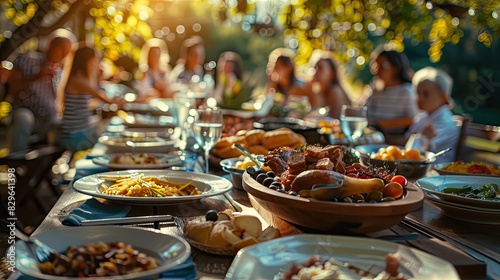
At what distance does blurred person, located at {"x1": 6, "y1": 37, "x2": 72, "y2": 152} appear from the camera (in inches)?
199

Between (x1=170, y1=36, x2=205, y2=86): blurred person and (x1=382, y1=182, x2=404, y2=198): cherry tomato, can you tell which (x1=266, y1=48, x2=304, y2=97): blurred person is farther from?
(x1=382, y1=182, x2=404, y2=198): cherry tomato

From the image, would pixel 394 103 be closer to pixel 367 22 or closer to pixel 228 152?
pixel 367 22

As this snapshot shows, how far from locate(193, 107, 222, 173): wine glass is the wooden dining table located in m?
0.28

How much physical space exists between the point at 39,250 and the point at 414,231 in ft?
2.70

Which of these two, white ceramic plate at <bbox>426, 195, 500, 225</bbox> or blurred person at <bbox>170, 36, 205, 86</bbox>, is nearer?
white ceramic plate at <bbox>426, 195, 500, 225</bbox>

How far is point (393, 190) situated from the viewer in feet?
3.99

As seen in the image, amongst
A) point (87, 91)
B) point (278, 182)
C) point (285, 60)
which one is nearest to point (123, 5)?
point (87, 91)

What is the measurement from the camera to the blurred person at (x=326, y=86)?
241 inches

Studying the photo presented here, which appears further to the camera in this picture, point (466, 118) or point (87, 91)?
point (87, 91)

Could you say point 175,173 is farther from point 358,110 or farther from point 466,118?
point 466,118

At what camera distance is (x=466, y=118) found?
3.26 m

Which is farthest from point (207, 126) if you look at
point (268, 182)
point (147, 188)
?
point (268, 182)

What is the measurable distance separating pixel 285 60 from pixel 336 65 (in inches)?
28.8

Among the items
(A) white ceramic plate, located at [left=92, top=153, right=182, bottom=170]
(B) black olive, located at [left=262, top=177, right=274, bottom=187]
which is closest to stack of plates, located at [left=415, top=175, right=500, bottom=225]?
(B) black olive, located at [left=262, top=177, right=274, bottom=187]
